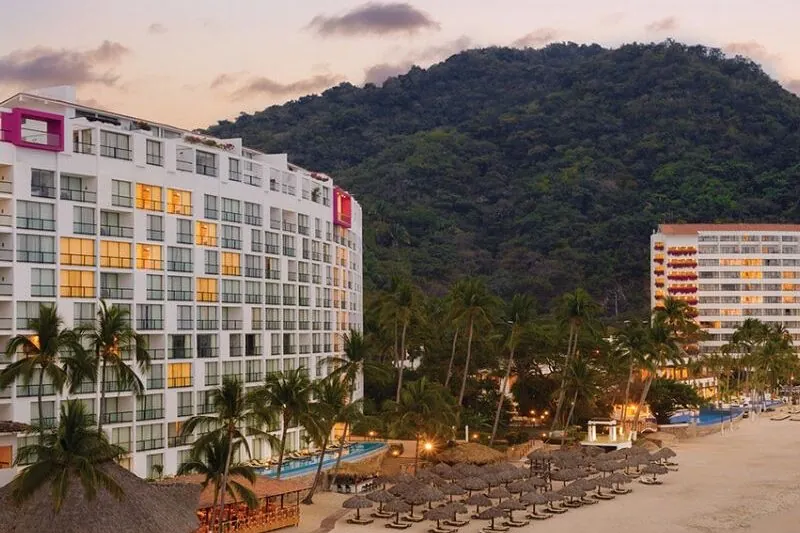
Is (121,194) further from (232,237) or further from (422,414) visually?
(422,414)

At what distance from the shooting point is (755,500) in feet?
232

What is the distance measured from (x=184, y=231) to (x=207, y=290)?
15.7 feet

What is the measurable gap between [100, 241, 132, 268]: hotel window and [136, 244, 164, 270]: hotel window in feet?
2.38

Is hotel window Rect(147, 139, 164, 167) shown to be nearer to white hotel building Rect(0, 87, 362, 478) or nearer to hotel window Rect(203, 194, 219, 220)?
white hotel building Rect(0, 87, 362, 478)

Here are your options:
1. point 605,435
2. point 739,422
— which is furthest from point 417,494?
point 739,422

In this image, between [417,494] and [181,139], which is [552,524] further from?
[181,139]

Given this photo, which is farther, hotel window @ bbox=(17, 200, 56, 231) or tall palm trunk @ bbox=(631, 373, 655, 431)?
tall palm trunk @ bbox=(631, 373, 655, 431)

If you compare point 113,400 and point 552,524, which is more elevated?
point 113,400

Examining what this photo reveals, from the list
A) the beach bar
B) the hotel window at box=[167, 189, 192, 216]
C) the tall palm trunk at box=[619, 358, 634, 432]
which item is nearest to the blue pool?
the beach bar

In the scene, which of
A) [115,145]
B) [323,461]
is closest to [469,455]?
[323,461]

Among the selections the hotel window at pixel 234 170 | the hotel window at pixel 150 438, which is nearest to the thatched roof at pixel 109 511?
the hotel window at pixel 150 438

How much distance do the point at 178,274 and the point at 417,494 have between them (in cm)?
2274

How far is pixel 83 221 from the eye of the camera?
64.8 meters

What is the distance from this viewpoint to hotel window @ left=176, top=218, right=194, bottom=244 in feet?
233
